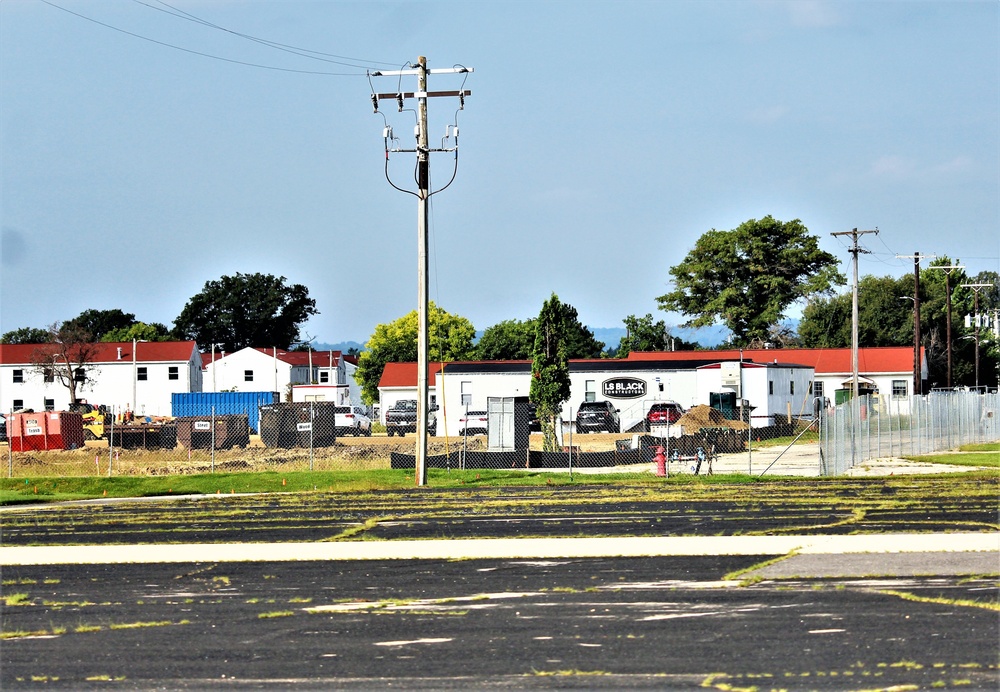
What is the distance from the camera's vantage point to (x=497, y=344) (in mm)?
117438

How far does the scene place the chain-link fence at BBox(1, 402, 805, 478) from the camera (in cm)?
3597

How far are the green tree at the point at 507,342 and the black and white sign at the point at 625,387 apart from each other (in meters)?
48.7

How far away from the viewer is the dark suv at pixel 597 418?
60.8 meters

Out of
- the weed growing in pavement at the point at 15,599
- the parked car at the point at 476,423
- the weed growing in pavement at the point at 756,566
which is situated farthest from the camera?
the parked car at the point at 476,423

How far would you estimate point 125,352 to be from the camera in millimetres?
102062

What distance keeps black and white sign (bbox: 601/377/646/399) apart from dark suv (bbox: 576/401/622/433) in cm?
288

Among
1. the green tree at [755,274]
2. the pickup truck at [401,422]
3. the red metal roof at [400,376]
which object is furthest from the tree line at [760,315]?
the pickup truck at [401,422]

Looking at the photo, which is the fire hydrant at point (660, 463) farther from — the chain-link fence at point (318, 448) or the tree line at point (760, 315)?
the tree line at point (760, 315)

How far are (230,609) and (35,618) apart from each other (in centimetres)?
209

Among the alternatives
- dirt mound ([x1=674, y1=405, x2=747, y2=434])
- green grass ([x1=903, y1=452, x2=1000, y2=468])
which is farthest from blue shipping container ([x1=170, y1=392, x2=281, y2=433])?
green grass ([x1=903, y1=452, x2=1000, y2=468])

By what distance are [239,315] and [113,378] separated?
2003 inches

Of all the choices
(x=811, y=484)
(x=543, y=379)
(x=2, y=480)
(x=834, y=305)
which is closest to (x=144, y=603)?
(x=811, y=484)

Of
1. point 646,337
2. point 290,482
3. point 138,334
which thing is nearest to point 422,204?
point 290,482

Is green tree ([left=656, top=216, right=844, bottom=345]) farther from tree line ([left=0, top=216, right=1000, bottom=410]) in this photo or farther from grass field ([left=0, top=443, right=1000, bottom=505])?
grass field ([left=0, top=443, right=1000, bottom=505])
